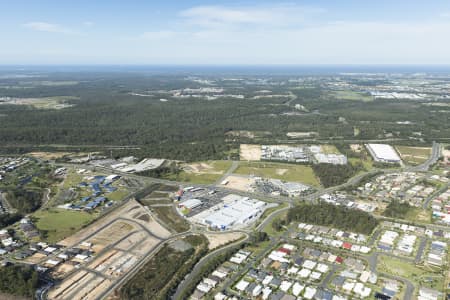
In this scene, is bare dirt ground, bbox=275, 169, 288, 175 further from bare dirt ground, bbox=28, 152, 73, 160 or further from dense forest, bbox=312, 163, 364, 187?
bare dirt ground, bbox=28, 152, 73, 160

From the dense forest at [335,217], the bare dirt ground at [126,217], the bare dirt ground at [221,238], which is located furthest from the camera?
the dense forest at [335,217]

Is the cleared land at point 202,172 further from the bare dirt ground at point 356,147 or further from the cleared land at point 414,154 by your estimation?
the cleared land at point 414,154

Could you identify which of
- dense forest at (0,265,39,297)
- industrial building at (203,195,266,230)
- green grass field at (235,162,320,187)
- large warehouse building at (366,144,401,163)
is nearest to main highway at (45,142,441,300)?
industrial building at (203,195,266,230)

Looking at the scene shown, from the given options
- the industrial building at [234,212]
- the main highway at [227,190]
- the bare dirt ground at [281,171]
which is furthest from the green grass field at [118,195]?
the bare dirt ground at [281,171]

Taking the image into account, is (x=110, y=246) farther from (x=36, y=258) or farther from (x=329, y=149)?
(x=329, y=149)

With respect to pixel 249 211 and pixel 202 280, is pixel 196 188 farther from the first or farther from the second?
pixel 202 280

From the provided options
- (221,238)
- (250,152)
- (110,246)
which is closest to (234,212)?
(221,238)
